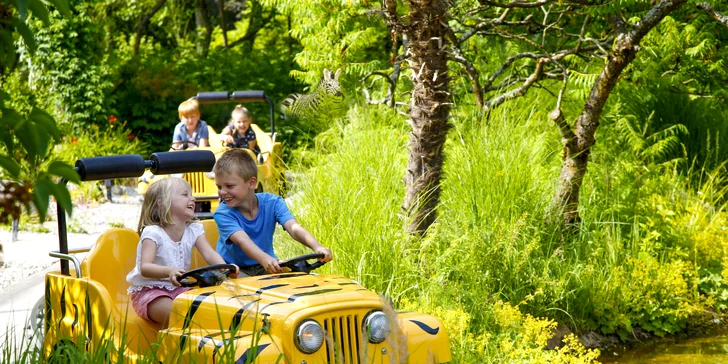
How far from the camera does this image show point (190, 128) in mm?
10320

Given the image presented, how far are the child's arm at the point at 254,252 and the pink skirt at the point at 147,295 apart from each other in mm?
341

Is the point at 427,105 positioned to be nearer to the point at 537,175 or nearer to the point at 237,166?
the point at 537,175

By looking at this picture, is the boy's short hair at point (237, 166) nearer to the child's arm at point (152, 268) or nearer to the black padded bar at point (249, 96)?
the child's arm at point (152, 268)

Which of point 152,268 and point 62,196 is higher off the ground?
point 62,196

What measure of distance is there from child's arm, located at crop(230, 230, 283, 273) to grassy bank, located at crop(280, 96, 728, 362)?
1236 mm

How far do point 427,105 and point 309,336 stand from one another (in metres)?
3.22

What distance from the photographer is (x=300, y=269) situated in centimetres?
426

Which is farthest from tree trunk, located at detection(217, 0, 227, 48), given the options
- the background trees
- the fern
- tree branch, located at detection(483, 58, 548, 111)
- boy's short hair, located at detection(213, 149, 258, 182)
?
boy's short hair, located at detection(213, 149, 258, 182)

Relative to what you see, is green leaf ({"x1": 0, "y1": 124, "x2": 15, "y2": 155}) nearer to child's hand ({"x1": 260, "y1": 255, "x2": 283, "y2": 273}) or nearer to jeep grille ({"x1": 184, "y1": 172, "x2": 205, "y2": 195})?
child's hand ({"x1": 260, "y1": 255, "x2": 283, "y2": 273})

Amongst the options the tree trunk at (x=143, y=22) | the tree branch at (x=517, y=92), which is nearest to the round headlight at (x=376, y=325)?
the tree branch at (x=517, y=92)

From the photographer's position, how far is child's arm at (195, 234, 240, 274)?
450 cm

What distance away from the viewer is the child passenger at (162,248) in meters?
4.30

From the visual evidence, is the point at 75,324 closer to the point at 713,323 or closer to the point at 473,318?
the point at 473,318

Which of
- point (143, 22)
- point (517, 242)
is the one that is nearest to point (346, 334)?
point (517, 242)
